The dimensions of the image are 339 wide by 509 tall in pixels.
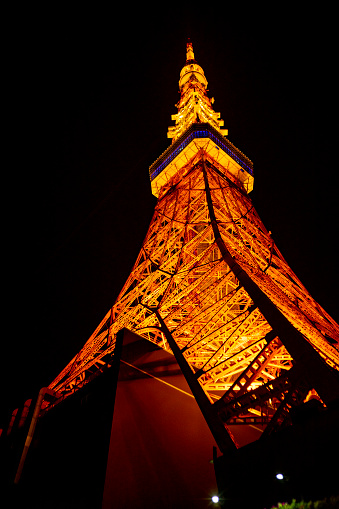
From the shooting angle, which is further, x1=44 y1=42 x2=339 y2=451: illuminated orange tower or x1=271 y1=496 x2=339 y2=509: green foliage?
x1=44 y1=42 x2=339 y2=451: illuminated orange tower

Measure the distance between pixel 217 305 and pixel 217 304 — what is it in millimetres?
57

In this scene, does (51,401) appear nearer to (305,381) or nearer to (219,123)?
(305,381)

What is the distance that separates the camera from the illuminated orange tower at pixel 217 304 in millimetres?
4609

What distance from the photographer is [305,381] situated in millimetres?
3998

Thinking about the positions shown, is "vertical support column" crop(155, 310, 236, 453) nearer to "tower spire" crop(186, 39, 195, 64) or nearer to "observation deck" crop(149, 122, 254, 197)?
"observation deck" crop(149, 122, 254, 197)

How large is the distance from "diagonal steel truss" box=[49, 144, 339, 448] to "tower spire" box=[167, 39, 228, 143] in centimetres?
439

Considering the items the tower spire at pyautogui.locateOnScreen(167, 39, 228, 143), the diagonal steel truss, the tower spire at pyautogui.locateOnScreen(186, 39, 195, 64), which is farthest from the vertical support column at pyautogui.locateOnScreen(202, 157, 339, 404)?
the tower spire at pyautogui.locateOnScreen(186, 39, 195, 64)

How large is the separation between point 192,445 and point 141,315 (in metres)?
4.83

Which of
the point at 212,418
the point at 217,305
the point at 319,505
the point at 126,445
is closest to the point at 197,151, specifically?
the point at 217,305

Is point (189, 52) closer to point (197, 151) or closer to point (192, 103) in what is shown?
point (192, 103)

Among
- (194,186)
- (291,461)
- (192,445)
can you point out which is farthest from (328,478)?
(194,186)

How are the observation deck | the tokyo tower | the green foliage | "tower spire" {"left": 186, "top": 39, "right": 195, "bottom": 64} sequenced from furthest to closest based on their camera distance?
"tower spire" {"left": 186, "top": 39, "right": 195, "bottom": 64}, the observation deck, the tokyo tower, the green foliage

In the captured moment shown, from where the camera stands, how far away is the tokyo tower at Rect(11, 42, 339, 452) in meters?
4.59

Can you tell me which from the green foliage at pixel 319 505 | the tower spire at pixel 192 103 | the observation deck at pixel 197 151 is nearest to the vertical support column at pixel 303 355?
the green foliage at pixel 319 505
